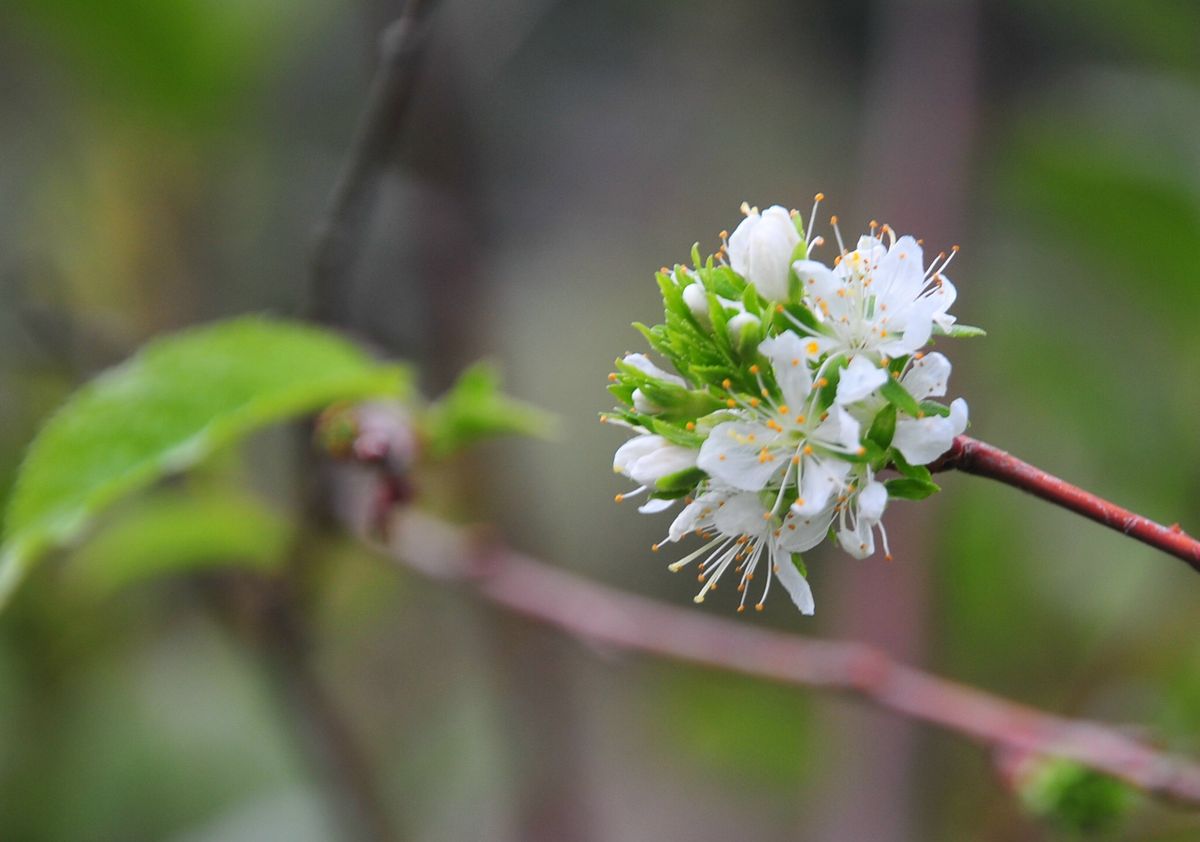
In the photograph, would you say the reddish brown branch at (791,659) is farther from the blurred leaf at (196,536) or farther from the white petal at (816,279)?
the white petal at (816,279)

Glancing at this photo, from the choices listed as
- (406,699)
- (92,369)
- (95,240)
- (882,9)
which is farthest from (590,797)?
(882,9)

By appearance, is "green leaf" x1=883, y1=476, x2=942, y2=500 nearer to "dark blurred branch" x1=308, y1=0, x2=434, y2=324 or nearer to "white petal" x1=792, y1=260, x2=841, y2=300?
"white petal" x1=792, y1=260, x2=841, y2=300

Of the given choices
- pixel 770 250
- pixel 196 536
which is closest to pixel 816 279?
pixel 770 250

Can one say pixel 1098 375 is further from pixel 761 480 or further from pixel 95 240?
pixel 95 240

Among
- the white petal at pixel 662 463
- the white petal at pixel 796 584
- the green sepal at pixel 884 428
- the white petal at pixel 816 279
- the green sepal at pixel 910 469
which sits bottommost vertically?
the white petal at pixel 796 584

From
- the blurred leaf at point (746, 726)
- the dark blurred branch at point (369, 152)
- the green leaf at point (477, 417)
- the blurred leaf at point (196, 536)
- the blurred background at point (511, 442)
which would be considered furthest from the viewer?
the blurred leaf at point (746, 726)

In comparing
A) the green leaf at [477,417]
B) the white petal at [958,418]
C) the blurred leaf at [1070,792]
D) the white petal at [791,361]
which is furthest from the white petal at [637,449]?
the blurred leaf at [1070,792]

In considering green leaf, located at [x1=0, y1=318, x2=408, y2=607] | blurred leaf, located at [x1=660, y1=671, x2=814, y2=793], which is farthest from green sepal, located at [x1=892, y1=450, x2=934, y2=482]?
blurred leaf, located at [x1=660, y1=671, x2=814, y2=793]

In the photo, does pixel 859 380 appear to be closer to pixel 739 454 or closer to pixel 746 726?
pixel 739 454
